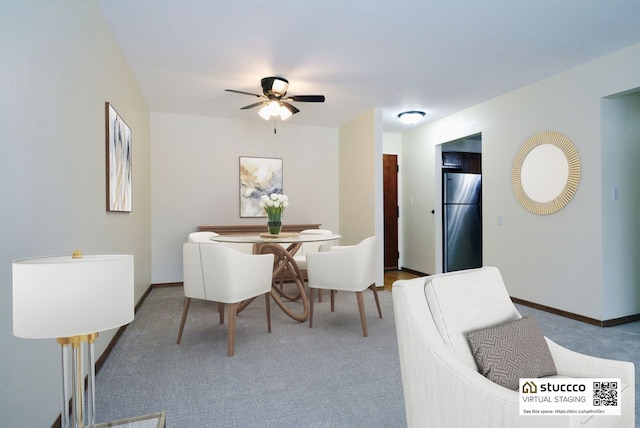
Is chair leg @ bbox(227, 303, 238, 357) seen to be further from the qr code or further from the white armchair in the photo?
the qr code

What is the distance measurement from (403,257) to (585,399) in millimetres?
4974

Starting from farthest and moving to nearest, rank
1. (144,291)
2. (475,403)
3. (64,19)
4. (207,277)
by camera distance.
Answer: (144,291), (207,277), (64,19), (475,403)

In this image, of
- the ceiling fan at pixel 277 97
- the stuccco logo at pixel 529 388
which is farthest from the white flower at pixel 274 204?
the stuccco logo at pixel 529 388

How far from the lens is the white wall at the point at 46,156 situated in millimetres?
1189

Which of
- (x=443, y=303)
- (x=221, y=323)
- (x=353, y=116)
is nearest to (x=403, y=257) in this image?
(x=353, y=116)

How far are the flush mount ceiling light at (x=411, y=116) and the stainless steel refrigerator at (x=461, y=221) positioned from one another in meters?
0.99

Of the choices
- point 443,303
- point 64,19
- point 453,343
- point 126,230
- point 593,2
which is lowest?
point 453,343

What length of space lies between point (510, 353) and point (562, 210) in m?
2.80

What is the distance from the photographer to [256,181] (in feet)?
17.0

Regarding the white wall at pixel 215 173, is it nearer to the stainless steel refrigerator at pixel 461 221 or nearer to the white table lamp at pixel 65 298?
the stainless steel refrigerator at pixel 461 221

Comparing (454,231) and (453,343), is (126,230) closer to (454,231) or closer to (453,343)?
(453,343)

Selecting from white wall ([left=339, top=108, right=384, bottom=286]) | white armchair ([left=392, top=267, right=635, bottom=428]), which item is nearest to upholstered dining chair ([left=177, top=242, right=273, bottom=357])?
white armchair ([left=392, top=267, right=635, bottom=428])

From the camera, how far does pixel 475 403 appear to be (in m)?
1.03

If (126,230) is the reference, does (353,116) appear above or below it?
above
